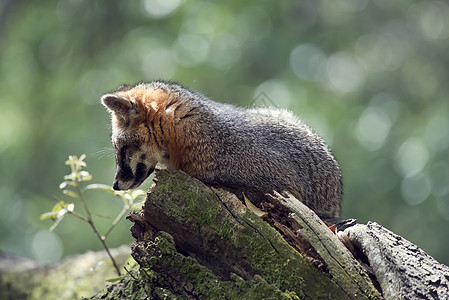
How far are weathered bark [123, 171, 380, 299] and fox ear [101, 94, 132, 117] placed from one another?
46.1 inches

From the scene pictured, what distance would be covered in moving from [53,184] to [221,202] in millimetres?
13433

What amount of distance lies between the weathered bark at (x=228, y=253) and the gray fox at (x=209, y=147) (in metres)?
0.73

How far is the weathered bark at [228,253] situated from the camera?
4.15 metres

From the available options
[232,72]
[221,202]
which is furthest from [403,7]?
[221,202]

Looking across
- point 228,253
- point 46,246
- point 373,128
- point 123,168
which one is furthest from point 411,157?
point 46,246

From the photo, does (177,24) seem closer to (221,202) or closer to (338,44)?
(338,44)

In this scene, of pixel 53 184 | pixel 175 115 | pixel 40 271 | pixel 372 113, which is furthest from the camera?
pixel 53 184

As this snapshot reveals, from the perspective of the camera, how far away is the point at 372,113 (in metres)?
15.8

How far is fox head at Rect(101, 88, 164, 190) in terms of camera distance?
5496mm

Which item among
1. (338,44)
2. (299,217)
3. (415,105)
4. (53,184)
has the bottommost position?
(299,217)

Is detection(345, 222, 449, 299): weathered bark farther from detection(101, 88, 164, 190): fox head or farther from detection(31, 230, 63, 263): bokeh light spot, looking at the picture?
detection(31, 230, 63, 263): bokeh light spot

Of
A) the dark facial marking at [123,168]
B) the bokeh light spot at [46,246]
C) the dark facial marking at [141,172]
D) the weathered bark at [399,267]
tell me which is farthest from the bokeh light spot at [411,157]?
the bokeh light spot at [46,246]

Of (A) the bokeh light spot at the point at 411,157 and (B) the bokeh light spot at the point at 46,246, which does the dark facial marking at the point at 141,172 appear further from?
(B) the bokeh light spot at the point at 46,246

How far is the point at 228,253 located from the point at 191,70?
12.0 m
